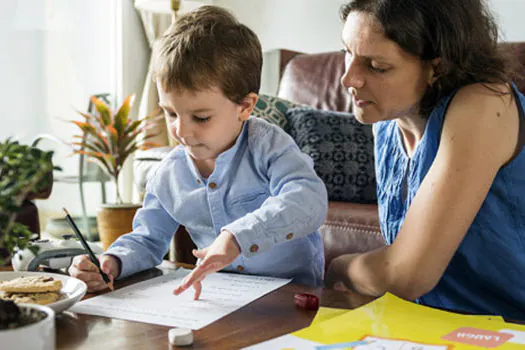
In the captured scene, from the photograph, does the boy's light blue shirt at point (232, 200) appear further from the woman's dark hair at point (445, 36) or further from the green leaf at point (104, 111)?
the green leaf at point (104, 111)

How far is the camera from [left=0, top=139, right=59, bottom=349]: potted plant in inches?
19.0

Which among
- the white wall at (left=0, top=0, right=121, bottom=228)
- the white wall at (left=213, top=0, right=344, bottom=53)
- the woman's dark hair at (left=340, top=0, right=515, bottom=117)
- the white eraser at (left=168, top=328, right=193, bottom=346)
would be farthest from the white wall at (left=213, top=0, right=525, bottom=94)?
the white eraser at (left=168, top=328, right=193, bottom=346)

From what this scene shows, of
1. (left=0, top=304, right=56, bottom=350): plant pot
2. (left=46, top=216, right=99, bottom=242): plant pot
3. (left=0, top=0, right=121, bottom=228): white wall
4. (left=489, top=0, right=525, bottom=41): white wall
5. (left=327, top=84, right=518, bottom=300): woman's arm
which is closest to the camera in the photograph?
(left=0, top=304, right=56, bottom=350): plant pot

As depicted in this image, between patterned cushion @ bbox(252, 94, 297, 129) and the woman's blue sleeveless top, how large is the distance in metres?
1.52

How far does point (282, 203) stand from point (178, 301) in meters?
0.24

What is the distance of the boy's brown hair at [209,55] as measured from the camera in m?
1.05

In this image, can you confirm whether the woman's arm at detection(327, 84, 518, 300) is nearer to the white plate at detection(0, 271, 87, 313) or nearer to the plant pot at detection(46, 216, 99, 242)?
the white plate at detection(0, 271, 87, 313)

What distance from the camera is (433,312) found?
773 millimetres

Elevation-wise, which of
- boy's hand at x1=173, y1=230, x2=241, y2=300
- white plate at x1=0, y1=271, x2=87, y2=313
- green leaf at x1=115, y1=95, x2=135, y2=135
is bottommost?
green leaf at x1=115, y1=95, x2=135, y2=135

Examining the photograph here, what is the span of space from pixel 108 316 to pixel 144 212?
434 mm

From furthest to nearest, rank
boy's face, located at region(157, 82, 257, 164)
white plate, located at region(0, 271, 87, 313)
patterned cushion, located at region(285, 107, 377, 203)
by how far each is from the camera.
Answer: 1. patterned cushion, located at region(285, 107, 377, 203)
2. boy's face, located at region(157, 82, 257, 164)
3. white plate, located at region(0, 271, 87, 313)

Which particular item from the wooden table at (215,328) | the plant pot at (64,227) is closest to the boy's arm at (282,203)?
the wooden table at (215,328)

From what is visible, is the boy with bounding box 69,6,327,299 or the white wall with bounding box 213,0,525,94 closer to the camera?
the boy with bounding box 69,6,327,299

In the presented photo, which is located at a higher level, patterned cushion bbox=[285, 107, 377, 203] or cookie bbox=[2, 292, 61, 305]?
cookie bbox=[2, 292, 61, 305]
